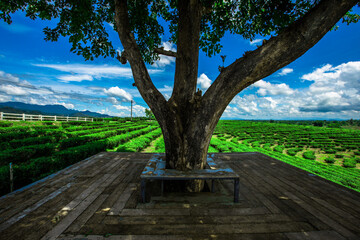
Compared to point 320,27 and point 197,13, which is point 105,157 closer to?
point 197,13

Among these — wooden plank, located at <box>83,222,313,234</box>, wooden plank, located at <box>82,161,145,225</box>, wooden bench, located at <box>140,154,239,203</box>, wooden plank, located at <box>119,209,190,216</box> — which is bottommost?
wooden plank, located at <box>82,161,145,225</box>

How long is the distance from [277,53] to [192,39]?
5.39 feet

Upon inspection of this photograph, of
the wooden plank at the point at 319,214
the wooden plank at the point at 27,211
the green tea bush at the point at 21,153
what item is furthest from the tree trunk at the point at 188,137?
the green tea bush at the point at 21,153

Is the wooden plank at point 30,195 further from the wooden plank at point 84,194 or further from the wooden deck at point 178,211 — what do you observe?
the wooden plank at point 84,194

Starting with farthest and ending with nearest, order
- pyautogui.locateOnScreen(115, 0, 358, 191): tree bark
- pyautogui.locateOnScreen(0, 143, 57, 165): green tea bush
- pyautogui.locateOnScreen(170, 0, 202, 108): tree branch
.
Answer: pyautogui.locateOnScreen(0, 143, 57, 165): green tea bush, pyautogui.locateOnScreen(170, 0, 202, 108): tree branch, pyautogui.locateOnScreen(115, 0, 358, 191): tree bark

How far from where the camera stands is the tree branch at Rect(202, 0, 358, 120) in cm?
218

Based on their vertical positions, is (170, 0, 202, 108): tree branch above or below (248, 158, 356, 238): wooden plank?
above

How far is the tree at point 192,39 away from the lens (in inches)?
92.7

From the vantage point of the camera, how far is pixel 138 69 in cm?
304

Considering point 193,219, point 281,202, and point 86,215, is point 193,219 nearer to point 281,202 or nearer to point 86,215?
point 86,215

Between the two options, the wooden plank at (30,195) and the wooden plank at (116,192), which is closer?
the wooden plank at (116,192)

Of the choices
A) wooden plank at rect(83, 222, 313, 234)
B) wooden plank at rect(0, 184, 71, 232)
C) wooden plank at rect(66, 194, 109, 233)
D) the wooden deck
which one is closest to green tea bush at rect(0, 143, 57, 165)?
the wooden deck

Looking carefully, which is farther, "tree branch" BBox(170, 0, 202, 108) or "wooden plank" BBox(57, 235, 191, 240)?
"tree branch" BBox(170, 0, 202, 108)

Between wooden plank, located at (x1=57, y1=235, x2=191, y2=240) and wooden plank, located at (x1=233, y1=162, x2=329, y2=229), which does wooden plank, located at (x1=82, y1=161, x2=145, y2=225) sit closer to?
wooden plank, located at (x1=57, y1=235, x2=191, y2=240)
